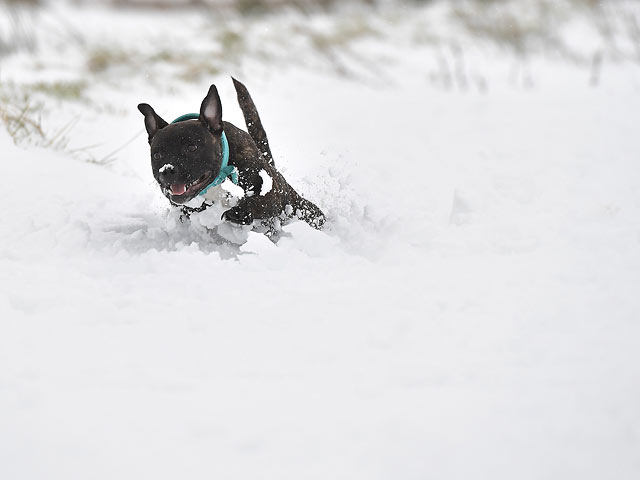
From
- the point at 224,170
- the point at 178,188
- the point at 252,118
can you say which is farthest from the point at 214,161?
the point at 252,118

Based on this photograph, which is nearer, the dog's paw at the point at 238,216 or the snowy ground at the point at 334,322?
the snowy ground at the point at 334,322

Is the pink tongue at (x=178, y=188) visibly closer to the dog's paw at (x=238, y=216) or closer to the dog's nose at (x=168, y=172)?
the dog's nose at (x=168, y=172)

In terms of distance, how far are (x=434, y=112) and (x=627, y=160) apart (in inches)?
84.5

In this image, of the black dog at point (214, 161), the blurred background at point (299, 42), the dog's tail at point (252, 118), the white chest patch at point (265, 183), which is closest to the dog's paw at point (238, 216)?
the black dog at point (214, 161)

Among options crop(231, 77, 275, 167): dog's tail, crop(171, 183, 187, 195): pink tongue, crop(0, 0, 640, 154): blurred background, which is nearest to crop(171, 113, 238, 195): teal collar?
crop(171, 183, 187, 195): pink tongue

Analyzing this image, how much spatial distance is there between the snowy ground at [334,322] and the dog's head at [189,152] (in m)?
0.29

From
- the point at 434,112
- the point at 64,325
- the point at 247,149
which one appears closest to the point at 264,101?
the point at 434,112

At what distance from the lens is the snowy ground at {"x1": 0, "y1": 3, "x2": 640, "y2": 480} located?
164 cm

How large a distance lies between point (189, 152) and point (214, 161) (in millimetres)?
119

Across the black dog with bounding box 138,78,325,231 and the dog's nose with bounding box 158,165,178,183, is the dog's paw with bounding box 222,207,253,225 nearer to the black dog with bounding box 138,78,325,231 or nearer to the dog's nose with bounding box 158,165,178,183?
the black dog with bounding box 138,78,325,231

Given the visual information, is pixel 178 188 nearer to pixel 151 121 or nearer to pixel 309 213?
pixel 151 121

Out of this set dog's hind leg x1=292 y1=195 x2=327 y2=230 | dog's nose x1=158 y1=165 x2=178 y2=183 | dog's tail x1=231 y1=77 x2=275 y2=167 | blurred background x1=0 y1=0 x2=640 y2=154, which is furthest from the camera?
blurred background x1=0 y1=0 x2=640 y2=154

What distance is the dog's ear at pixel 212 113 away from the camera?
2.73m

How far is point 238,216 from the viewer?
116 inches
